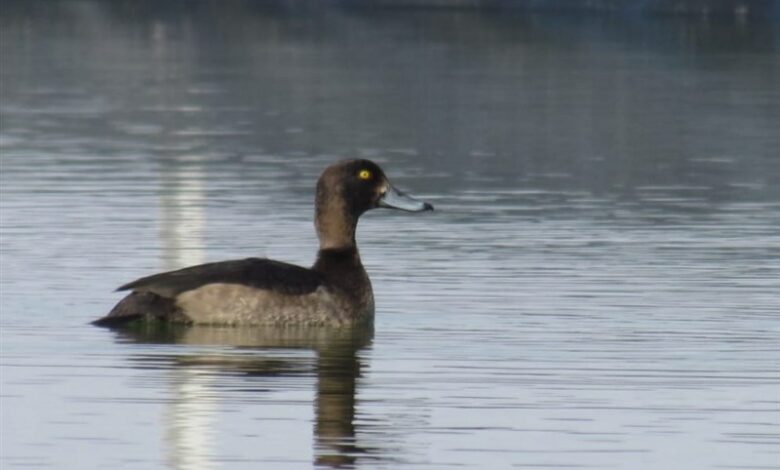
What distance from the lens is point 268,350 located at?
1480 cm

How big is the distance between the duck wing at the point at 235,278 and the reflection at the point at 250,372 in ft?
0.78

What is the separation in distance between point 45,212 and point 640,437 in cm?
1046

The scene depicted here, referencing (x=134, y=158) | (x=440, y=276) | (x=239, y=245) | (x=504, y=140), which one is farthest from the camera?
(x=504, y=140)

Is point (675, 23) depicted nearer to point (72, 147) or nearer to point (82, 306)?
point (72, 147)

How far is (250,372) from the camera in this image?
45.6 ft

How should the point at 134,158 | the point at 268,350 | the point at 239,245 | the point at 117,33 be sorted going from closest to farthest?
1. the point at 268,350
2. the point at 239,245
3. the point at 134,158
4. the point at 117,33

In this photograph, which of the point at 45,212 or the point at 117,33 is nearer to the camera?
the point at 45,212

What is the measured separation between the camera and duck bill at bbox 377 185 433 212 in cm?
1653

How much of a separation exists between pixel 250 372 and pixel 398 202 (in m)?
2.95

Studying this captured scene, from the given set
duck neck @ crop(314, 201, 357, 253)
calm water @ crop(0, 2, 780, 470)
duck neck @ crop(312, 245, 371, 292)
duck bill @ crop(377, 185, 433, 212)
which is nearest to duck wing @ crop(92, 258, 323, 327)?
calm water @ crop(0, 2, 780, 470)

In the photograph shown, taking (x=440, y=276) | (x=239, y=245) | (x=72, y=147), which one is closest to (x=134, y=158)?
(x=72, y=147)

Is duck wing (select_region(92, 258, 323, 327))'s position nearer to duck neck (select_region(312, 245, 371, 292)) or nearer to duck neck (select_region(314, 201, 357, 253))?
duck neck (select_region(312, 245, 371, 292))

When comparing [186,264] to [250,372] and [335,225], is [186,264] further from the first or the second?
[250,372]

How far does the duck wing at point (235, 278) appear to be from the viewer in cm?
1530
